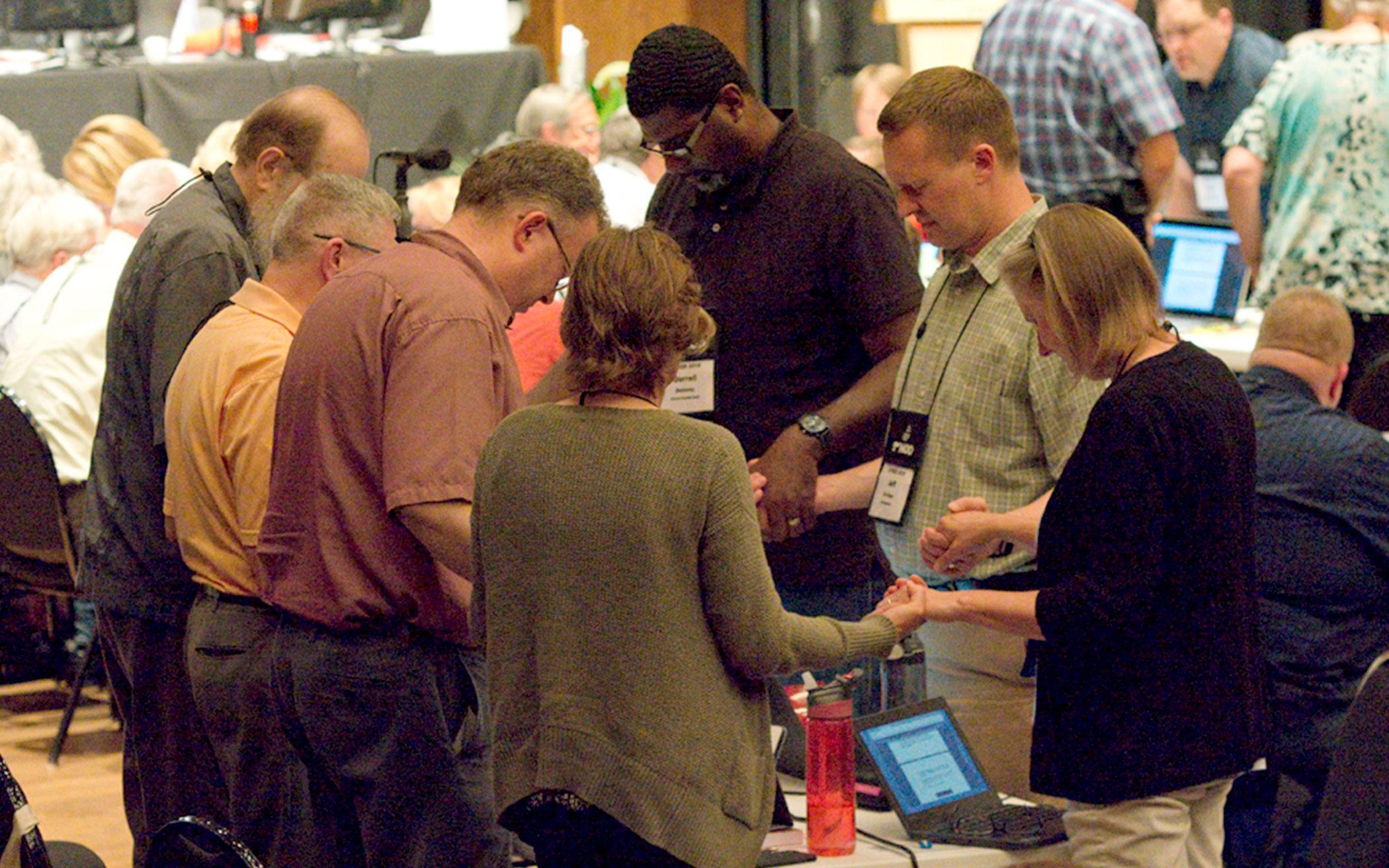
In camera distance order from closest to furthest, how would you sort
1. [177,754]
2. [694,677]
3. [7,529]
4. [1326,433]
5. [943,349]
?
[694,677], [943,349], [177,754], [1326,433], [7,529]

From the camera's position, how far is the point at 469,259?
250cm

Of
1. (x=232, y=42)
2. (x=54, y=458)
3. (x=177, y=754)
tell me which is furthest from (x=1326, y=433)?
(x=232, y=42)

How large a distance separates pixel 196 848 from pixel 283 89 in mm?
6074

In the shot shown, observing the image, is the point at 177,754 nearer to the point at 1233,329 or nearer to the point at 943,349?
the point at 943,349

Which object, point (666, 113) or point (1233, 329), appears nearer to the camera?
point (666, 113)

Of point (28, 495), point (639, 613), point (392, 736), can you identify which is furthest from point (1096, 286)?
point (28, 495)

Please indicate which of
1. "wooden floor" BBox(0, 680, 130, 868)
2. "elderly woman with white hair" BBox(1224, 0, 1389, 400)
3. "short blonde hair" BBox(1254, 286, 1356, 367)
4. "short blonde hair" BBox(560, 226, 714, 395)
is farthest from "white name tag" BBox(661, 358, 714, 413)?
"elderly woman with white hair" BBox(1224, 0, 1389, 400)

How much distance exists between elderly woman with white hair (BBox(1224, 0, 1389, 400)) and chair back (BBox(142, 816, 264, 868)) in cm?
412

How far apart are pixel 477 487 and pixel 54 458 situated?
3.62 metres

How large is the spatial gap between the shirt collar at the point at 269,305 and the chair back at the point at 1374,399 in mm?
3127

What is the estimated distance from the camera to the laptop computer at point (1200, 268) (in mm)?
5973

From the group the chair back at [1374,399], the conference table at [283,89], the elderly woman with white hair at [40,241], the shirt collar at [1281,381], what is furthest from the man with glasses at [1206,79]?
the elderly woman with white hair at [40,241]

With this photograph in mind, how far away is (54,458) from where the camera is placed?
5.39 m

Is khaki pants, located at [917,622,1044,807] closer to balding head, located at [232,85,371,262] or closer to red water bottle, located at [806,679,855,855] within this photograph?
red water bottle, located at [806,679,855,855]
